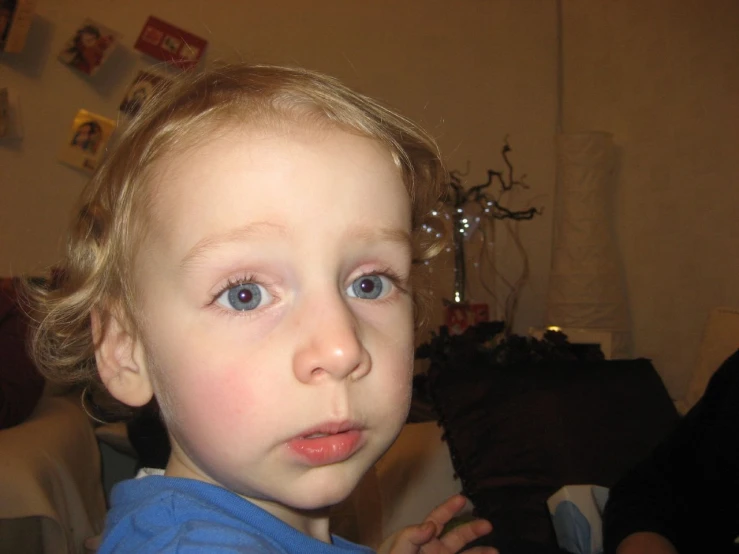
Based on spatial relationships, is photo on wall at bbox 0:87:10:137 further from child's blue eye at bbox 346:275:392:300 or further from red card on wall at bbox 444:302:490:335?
child's blue eye at bbox 346:275:392:300

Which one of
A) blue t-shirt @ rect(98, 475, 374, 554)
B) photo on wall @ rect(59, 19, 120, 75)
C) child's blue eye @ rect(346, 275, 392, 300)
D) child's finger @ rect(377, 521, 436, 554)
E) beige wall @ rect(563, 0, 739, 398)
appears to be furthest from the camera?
photo on wall @ rect(59, 19, 120, 75)

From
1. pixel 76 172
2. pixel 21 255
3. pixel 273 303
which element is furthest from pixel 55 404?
pixel 273 303

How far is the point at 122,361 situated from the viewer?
62 cm

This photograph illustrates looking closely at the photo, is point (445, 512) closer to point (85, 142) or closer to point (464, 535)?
point (464, 535)

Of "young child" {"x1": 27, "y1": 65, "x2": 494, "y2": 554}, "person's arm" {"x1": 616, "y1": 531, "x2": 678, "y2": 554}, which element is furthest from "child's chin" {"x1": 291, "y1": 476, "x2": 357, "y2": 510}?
"person's arm" {"x1": 616, "y1": 531, "x2": 678, "y2": 554}

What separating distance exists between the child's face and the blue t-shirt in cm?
2

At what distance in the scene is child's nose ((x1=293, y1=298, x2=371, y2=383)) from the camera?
47 centimetres

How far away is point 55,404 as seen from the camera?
190 centimetres

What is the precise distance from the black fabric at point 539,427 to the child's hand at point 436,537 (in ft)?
1.88

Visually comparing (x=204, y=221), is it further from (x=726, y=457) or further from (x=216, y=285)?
(x=726, y=457)

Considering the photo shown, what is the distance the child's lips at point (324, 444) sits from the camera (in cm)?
48

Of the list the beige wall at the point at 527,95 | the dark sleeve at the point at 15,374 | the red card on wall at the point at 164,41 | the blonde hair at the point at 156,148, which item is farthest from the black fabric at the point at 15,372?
the red card on wall at the point at 164,41

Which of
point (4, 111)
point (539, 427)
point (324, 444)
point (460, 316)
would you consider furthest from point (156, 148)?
point (4, 111)

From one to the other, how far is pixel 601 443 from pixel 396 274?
1119mm
